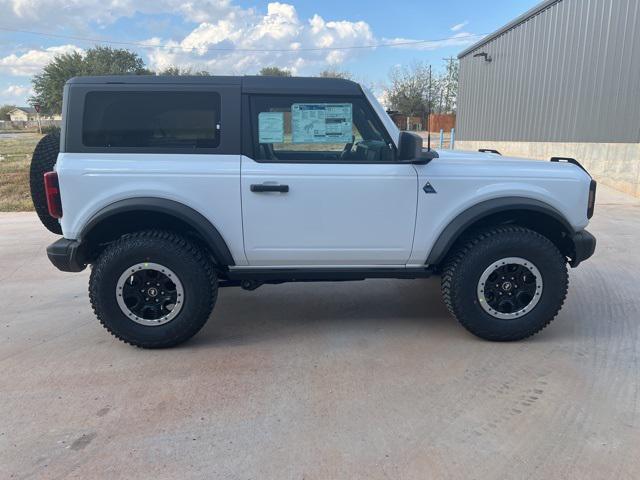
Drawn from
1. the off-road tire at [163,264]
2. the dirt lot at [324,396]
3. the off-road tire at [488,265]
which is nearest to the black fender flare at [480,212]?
the off-road tire at [488,265]

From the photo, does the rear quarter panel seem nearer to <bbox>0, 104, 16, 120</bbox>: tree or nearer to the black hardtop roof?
the black hardtop roof

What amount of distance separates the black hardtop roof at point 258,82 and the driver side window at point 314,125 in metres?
0.06

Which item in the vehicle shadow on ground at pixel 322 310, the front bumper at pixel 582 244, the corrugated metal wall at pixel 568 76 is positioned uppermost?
the corrugated metal wall at pixel 568 76

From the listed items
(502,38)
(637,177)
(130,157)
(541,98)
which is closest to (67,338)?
(130,157)

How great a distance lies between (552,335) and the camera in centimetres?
→ 388

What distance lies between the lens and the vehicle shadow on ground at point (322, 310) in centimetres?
403

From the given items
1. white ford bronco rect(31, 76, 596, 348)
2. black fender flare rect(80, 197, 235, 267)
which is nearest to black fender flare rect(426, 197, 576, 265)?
white ford bronco rect(31, 76, 596, 348)

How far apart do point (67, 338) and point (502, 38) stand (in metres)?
17.9

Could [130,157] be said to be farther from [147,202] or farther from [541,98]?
[541,98]

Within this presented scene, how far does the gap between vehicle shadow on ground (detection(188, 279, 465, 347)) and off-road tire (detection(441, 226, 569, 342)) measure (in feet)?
1.09

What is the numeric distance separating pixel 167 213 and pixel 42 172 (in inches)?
46.0

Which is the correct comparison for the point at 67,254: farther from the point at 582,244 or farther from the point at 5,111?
the point at 5,111

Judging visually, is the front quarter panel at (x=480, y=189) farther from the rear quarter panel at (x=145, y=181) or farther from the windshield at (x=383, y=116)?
the rear quarter panel at (x=145, y=181)

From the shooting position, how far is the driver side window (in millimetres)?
3535
